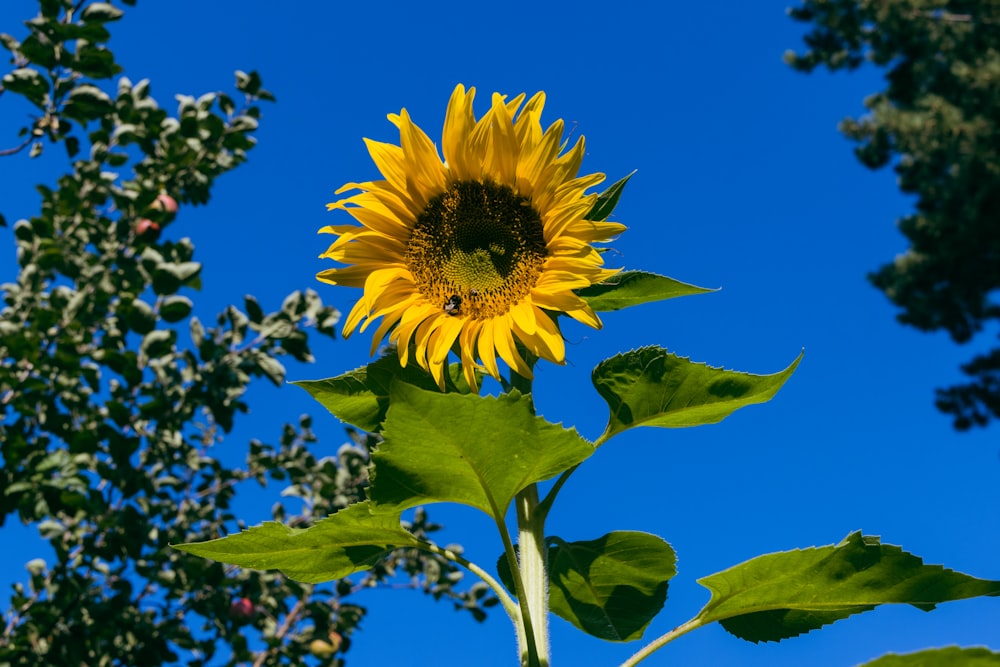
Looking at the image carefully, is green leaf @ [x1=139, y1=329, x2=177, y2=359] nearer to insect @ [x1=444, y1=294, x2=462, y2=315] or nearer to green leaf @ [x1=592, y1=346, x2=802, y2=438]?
insect @ [x1=444, y1=294, x2=462, y2=315]

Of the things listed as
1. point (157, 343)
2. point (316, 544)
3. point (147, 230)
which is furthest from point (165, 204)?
point (316, 544)

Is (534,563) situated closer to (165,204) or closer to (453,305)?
(453,305)

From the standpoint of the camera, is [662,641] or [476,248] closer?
[662,641]

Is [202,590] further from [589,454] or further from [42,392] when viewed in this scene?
[589,454]

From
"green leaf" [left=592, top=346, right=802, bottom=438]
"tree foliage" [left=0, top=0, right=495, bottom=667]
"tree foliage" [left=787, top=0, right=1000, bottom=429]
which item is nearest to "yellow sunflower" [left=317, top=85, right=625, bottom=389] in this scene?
"green leaf" [left=592, top=346, right=802, bottom=438]

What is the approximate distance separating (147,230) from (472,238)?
3336 mm

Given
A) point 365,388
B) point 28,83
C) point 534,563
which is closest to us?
point 534,563

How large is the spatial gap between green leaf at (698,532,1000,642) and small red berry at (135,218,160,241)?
12.7 ft

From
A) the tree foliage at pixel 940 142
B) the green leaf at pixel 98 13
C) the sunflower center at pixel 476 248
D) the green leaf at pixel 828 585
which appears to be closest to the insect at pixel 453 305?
the sunflower center at pixel 476 248

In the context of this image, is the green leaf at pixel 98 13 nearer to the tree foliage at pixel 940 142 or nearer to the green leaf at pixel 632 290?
the green leaf at pixel 632 290

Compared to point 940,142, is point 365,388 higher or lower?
lower

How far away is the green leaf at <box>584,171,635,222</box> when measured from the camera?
50.5 inches

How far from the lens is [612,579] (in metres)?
1.28

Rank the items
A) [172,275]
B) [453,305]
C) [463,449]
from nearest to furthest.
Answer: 1. [463,449]
2. [453,305]
3. [172,275]
